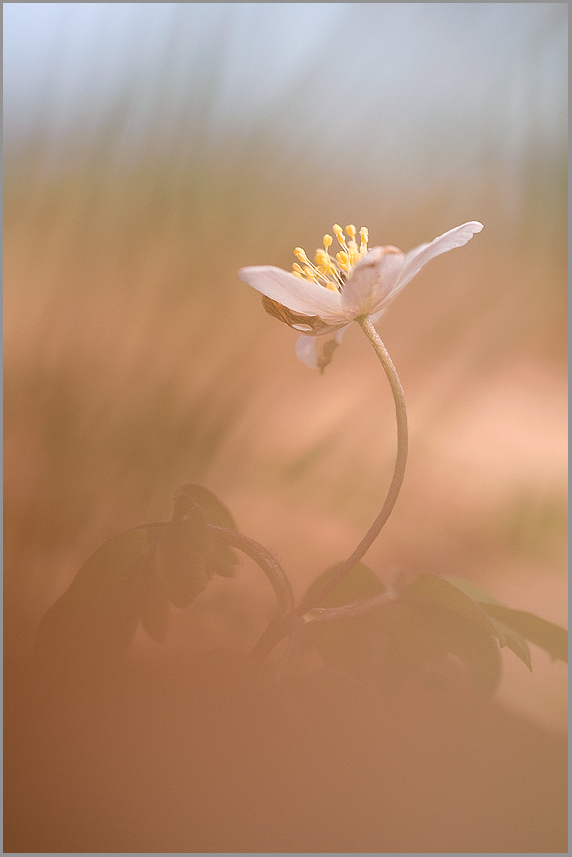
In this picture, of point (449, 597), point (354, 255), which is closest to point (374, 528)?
point (449, 597)

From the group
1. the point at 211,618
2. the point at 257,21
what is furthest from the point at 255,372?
the point at 257,21

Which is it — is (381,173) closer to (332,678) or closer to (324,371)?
(324,371)

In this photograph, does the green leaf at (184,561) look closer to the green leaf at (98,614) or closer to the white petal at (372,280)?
the green leaf at (98,614)

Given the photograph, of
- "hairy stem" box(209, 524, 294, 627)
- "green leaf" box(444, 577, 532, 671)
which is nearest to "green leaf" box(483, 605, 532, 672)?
"green leaf" box(444, 577, 532, 671)

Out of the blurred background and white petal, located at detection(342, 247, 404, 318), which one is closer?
white petal, located at detection(342, 247, 404, 318)

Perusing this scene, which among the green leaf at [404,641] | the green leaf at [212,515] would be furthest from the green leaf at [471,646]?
the green leaf at [212,515]

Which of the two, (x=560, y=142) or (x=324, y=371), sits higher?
(x=560, y=142)

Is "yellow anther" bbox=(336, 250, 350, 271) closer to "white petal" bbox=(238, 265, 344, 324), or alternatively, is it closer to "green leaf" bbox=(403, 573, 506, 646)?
"white petal" bbox=(238, 265, 344, 324)

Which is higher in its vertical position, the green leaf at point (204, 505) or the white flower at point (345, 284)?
the white flower at point (345, 284)
